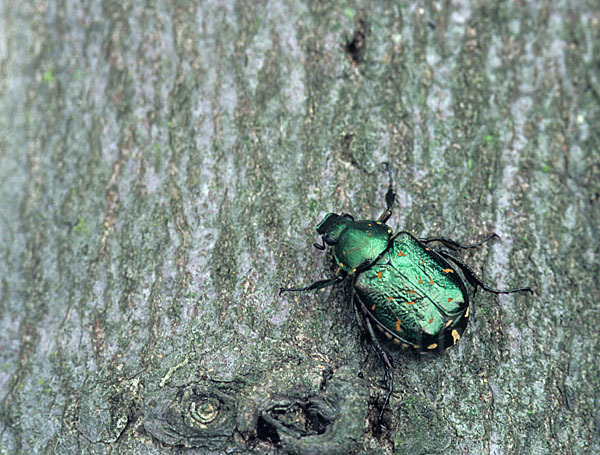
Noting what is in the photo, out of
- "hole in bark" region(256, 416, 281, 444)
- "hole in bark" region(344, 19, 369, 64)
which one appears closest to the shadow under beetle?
"hole in bark" region(256, 416, 281, 444)

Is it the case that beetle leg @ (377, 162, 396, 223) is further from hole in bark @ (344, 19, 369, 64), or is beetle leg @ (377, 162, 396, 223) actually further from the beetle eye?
hole in bark @ (344, 19, 369, 64)

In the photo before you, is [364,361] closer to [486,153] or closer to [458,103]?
[486,153]

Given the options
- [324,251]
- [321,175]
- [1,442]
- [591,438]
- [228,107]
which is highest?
[228,107]

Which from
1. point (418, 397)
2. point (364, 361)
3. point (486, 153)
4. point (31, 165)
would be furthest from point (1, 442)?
point (486, 153)

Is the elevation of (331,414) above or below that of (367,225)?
below

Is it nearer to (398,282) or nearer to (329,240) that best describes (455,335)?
(398,282)

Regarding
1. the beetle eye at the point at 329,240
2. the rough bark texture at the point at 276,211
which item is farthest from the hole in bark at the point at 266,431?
the beetle eye at the point at 329,240
